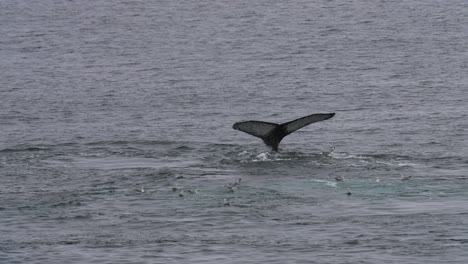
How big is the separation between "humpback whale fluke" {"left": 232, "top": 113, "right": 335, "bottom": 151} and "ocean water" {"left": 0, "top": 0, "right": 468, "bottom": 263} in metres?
0.37

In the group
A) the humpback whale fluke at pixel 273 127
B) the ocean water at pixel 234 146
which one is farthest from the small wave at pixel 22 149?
the humpback whale fluke at pixel 273 127

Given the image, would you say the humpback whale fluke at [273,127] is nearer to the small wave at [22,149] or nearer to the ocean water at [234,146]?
the ocean water at [234,146]

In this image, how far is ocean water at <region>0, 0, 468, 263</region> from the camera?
52.4 feet

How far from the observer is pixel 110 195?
60.5 feet

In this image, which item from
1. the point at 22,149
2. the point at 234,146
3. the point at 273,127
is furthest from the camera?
the point at 234,146

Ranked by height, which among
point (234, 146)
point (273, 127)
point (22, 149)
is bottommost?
point (234, 146)

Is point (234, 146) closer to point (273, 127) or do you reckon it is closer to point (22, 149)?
point (273, 127)

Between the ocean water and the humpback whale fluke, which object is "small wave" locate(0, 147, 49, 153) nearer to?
the ocean water

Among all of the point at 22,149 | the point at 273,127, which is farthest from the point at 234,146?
the point at 22,149

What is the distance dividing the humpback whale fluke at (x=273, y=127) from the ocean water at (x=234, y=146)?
0.37 metres

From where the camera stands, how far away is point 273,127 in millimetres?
20688

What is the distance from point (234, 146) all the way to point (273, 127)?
297 centimetres

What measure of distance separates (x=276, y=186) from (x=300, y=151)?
3898mm

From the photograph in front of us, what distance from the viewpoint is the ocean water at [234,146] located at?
629 inches
